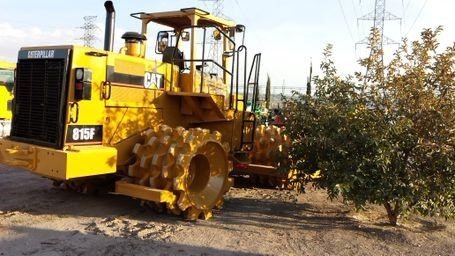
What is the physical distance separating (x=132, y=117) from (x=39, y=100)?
4.06 feet

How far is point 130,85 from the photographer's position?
23.2 ft

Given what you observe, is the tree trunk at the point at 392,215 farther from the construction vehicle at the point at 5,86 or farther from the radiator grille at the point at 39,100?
the construction vehicle at the point at 5,86

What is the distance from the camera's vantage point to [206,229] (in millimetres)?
6625

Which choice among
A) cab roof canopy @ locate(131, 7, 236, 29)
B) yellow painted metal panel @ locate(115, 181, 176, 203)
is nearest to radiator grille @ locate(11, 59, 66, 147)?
yellow painted metal panel @ locate(115, 181, 176, 203)

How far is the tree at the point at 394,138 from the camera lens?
661cm

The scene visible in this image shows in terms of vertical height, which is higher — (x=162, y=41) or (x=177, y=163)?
(x=162, y=41)

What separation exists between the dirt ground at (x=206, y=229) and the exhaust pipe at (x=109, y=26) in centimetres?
234

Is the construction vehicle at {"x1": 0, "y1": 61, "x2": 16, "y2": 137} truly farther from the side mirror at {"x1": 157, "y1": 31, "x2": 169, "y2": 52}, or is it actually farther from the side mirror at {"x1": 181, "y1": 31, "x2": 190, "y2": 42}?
the side mirror at {"x1": 181, "y1": 31, "x2": 190, "y2": 42}

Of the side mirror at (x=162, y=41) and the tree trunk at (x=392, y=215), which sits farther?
the side mirror at (x=162, y=41)

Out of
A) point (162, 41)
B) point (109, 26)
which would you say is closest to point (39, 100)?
point (109, 26)

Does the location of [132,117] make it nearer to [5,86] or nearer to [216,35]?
[216,35]

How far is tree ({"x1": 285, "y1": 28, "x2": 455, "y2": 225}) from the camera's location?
661 cm

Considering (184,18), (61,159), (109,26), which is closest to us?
(61,159)

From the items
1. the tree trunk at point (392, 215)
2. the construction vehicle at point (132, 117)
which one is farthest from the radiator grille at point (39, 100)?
the tree trunk at point (392, 215)
